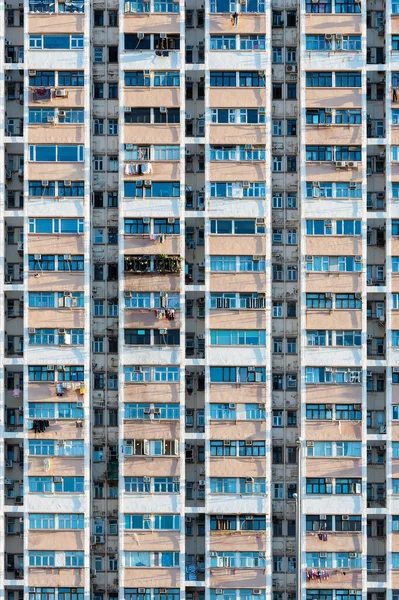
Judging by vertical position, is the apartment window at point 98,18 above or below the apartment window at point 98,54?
above

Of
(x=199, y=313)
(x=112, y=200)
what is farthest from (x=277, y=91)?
(x=199, y=313)

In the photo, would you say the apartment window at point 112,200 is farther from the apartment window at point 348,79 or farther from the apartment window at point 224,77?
the apartment window at point 348,79

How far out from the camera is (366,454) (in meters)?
41.8

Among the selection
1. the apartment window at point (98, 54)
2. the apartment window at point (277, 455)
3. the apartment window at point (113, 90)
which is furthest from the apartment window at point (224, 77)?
the apartment window at point (277, 455)

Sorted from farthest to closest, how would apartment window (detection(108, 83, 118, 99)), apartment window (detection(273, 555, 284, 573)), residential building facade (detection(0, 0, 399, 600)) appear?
apartment window (detection(108, 83, 118, 99)) < apartment window (detection(273, 555, 284, 573)) < residential building facade (detection(0, 0, 399, 600))

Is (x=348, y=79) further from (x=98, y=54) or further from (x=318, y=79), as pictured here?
(x=98, y=54)

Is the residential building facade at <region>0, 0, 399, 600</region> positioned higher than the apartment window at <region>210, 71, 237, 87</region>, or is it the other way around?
the apartment window at <region>210, 71, 237, 87</region>

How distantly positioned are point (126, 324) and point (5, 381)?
20.6ft

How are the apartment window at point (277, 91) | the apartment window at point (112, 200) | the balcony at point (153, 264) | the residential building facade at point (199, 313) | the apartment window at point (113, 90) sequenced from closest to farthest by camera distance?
the residential building facade at point (199, 313) → the balcony at point (153, 264) → the apartment window at point (112, 200) → the apartment window at point (113, 90) → the apartment window at point (277, 91)

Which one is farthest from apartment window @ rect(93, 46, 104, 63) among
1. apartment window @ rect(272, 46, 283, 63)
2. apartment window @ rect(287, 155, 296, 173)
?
apartment window @ rect(287, 155, 296, 173)

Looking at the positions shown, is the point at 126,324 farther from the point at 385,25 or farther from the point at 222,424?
the point at 385,25

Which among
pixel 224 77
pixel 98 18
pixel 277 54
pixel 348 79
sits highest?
pixel 98 18

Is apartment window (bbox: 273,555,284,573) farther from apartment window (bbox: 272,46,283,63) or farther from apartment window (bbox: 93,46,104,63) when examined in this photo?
apartment window (bbox: 93,46,104,63)

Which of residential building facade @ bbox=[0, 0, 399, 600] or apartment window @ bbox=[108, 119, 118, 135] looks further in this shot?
apartment window @ bbox=[108, 119, 118, 135]
